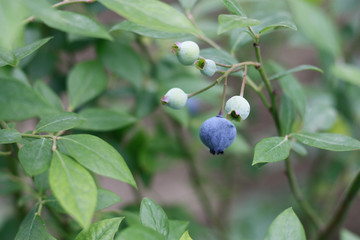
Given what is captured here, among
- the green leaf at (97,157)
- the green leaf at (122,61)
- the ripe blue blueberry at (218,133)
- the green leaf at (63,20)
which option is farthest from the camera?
the green leaf at (122,61)

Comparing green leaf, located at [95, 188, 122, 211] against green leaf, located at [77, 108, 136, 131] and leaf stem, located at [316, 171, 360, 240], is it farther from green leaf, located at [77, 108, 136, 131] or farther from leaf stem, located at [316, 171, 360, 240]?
leaf stem, located at [316, 171, 360, 240]

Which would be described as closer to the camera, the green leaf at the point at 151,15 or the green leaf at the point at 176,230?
the green leaf at the point at 151,15

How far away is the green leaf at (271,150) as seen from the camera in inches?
25.3

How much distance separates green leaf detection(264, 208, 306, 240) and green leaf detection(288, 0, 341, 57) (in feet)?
2.88

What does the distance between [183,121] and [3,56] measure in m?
0.58

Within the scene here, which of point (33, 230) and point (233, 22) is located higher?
point (233, 22)

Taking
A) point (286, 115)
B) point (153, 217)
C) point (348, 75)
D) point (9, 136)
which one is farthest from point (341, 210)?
point (9, 136)

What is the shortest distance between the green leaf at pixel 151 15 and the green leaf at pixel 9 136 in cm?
24

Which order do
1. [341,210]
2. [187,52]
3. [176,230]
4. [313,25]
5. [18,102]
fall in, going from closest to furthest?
[18,102] < [187,52] < [176,230] < [341,210] < [313,25]

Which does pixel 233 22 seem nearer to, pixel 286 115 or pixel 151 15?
pixel 151 15

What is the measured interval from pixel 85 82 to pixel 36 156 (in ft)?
1.48

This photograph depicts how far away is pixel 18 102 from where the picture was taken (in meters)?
0.51

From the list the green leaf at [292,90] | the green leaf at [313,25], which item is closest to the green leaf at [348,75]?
the green leaf at [313,25]

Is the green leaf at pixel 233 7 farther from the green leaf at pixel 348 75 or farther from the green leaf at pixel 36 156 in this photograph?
the green leaf at pixel 348 75
